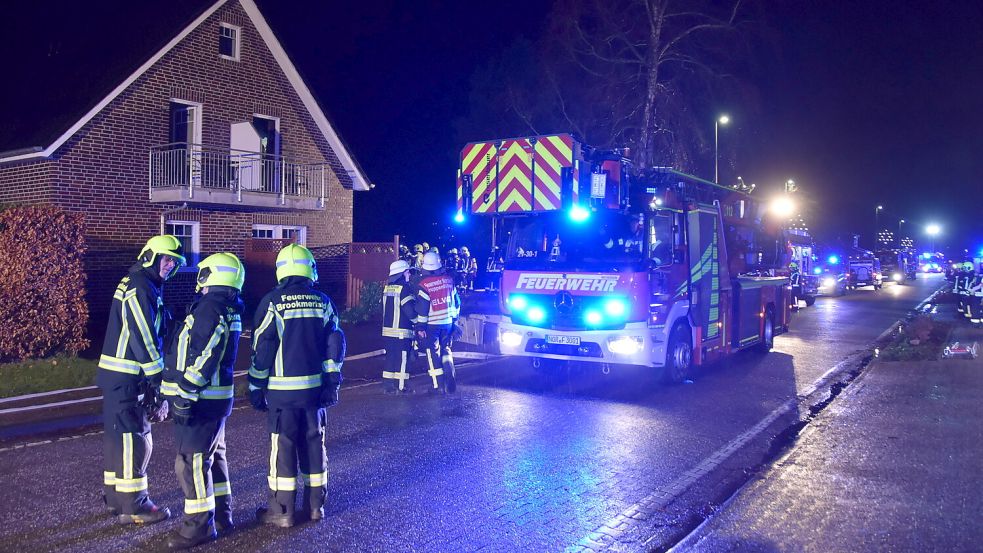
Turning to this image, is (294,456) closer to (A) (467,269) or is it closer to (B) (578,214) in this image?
(B) (578,214)

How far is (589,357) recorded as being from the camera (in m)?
10.0

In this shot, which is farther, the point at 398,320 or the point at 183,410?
the point at 398,320

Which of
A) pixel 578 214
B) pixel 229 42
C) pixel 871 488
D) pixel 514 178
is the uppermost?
pixel 229 42

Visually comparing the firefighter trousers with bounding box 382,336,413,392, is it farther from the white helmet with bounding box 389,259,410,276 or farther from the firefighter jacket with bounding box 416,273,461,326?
the white helmet with bounding box 389,259,410,276

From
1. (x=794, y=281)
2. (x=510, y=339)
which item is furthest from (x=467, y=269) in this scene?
(x=510, y=339)

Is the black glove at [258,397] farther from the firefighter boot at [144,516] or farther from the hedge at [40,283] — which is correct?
the hedge at [40,283]

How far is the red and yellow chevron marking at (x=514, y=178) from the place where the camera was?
1007cm

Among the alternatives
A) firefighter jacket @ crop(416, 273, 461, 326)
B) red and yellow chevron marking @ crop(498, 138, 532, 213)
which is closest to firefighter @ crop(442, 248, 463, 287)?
red and yellow chevron marking @ crop(498, 138, 532, 213)

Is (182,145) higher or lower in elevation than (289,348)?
higher

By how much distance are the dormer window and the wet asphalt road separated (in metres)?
12.3

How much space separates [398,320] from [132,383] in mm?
4627

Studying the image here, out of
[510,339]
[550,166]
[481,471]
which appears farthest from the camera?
[510,339]

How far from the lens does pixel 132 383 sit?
501 cm

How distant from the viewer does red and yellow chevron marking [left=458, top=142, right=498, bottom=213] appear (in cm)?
1034
